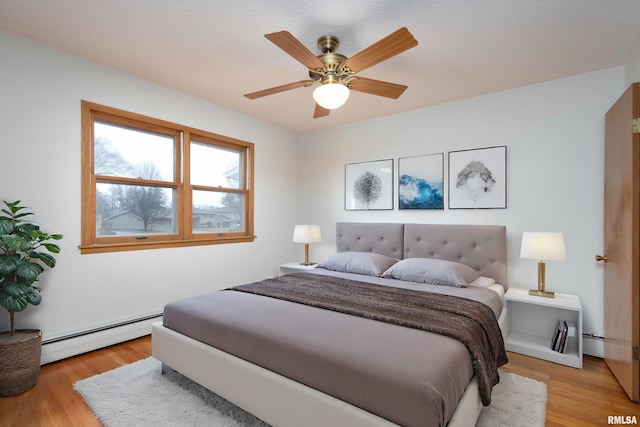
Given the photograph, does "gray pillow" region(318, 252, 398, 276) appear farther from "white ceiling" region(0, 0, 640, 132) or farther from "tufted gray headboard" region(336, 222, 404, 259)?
"white ceiling" region(0, 0, 640, 132)

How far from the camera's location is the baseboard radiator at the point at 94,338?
8.36 ft

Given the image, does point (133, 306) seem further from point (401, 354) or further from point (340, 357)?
point (401, 354)

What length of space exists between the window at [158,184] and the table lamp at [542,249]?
3.12 meters

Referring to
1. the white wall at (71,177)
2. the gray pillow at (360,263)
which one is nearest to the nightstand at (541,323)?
the gray pillow at (360,263)

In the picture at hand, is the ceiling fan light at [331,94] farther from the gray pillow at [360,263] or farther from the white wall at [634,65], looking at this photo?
the white wall at [634,65]

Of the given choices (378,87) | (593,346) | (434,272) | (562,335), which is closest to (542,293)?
(562,335)

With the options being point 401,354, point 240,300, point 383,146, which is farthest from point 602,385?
point 383,146

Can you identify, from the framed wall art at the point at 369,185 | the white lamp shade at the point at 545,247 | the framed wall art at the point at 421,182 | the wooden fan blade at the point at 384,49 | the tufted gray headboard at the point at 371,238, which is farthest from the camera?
the framed wall art at the point at 369,185

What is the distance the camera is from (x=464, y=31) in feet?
7.14

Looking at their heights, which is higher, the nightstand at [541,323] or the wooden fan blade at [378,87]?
the wooden fan blade at [378,87]

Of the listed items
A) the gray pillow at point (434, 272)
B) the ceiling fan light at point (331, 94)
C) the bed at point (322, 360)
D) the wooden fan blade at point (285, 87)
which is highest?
the wooden fan blade at point (285, 87)

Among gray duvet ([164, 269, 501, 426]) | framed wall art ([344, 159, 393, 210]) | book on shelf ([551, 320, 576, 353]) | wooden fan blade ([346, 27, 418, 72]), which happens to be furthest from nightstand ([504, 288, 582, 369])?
wooden fan blade ([346, 27, 418, 72])

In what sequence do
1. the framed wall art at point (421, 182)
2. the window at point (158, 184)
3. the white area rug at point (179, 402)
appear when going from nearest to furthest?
the white area rug at point (179, 402), the window at point (158, 184), the framed wall art at point (421, 182)

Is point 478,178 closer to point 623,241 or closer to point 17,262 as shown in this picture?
point 623,241
